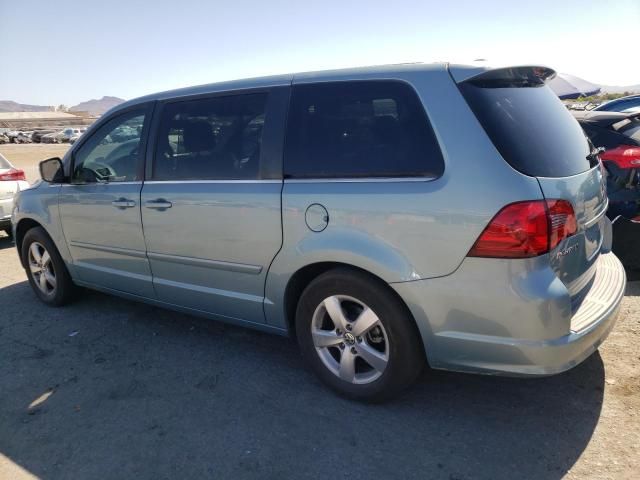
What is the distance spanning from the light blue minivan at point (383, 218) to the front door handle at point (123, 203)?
13mm

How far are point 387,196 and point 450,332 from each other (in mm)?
754

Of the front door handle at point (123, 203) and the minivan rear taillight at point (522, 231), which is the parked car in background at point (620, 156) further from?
the front door handle at point (123, 203)

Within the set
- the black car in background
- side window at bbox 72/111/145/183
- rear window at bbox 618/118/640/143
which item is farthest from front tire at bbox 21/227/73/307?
rear window at bbox 618/118/640/143

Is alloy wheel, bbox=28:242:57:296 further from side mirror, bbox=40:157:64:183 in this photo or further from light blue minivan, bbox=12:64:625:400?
light blue minivan, bbox=12:64:625:400

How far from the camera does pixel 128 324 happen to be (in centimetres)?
422

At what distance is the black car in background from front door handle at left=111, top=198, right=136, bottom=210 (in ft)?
13.4

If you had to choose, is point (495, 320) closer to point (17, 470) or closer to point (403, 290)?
point (403, 290)

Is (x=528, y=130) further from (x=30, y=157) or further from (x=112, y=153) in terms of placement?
(x=30, y=157)

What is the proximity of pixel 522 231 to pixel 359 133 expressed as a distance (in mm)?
1018

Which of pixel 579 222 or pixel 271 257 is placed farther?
pixel 271 257

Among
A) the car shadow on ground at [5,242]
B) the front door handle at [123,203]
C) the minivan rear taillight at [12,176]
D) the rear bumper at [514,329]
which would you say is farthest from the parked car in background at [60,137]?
the rear bumper at [514,329]

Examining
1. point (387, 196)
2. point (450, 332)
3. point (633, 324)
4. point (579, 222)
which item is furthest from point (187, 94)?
point (633, 324)

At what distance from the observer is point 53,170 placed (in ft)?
14.1

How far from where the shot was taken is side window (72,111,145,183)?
149 inches
